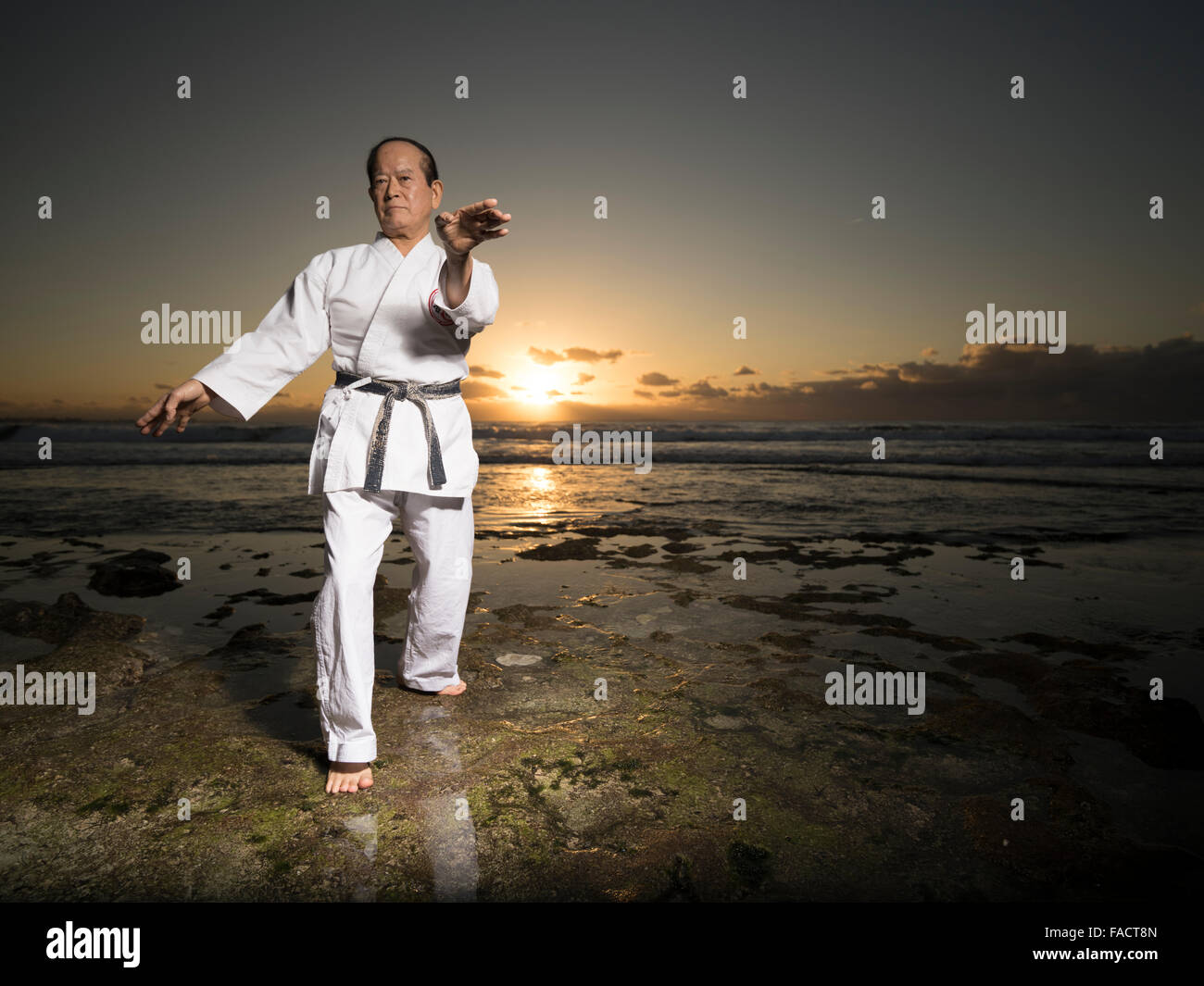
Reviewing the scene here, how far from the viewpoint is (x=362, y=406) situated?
240 centimetres

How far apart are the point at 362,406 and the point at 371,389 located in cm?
9

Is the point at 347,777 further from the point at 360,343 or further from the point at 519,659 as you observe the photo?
the point at 360,343

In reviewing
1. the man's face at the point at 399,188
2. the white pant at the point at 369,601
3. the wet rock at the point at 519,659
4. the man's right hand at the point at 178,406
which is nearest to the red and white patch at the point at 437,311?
the man's face at the point at 399,188

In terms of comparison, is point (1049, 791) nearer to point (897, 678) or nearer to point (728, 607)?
point (897, 678)

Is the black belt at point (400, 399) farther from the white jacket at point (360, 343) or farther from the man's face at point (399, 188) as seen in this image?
the man's face at point (399, 188)

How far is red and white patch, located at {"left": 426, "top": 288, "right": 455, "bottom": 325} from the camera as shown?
2.35 metres

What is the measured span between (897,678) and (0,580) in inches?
245

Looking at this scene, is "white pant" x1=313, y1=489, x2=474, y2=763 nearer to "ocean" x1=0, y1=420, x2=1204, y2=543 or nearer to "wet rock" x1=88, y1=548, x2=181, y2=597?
"wet rock" x1=88, y1=548, x2=181, y2=597

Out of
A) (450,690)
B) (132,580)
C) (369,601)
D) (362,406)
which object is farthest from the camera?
(132,580)

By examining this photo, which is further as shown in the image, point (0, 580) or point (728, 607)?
point (0, 580)

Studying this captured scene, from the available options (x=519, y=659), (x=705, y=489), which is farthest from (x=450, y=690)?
(x=705, y=489)

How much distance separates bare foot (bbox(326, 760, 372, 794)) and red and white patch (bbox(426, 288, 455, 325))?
159 centimetres

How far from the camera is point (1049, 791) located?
2100 millimetres
